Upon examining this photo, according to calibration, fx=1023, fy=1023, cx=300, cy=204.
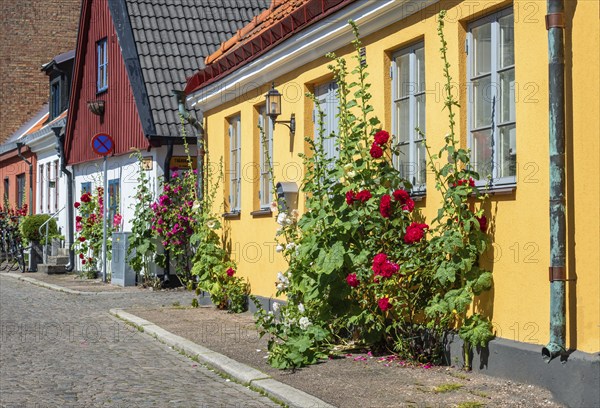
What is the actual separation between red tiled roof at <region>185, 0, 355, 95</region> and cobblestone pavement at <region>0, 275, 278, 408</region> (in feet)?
13.3

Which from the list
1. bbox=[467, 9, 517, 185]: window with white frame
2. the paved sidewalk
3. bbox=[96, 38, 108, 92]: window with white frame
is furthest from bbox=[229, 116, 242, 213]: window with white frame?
bbox=[96, 38, 108, 92]: window with white frame

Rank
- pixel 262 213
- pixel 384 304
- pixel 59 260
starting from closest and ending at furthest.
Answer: pixel 384 304
pixel 262 213
pixel 59 260

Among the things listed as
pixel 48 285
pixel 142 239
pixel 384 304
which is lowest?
pixel 48 285

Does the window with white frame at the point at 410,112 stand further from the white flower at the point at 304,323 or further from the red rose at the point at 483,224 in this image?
the white flower at the point at 304,323

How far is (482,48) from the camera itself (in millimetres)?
8680

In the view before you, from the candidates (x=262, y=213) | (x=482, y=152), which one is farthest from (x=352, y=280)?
(x=262, y=213)

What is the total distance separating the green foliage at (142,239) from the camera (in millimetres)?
20188

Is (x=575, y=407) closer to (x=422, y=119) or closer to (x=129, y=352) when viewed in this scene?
(x=422, y=119)

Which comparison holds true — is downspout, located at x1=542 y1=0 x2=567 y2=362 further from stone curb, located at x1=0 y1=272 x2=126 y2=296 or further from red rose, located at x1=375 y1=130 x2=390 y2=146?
stone curb, located at x1=0 y1=272 x2=126 y2=296

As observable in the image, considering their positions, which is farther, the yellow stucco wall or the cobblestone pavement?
the cobblestone pavement

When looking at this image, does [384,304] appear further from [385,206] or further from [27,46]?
[27,46]

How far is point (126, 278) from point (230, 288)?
656cm

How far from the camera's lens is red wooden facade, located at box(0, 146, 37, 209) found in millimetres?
33844

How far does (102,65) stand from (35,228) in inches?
244
